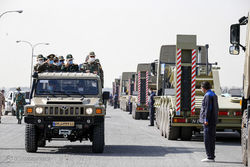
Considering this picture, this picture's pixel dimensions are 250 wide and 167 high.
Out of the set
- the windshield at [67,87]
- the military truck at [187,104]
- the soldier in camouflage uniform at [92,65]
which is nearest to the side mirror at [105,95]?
the windshield at [67,87]


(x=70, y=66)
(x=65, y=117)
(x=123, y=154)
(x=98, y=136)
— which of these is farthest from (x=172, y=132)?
(x=65, y=117)

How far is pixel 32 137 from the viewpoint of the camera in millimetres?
15734

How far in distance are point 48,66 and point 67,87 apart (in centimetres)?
151

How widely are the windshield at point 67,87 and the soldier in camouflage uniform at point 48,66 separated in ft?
3.25

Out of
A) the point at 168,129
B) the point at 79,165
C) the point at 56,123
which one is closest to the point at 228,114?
the point at 168,129

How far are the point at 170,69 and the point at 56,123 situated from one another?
37.2 ft

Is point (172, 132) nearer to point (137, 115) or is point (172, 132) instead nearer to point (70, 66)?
point (70, 66)

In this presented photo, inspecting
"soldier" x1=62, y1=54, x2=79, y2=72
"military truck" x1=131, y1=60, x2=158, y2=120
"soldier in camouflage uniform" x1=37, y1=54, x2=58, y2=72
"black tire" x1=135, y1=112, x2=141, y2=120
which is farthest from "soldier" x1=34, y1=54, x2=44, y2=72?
"black tire" x1=135, y1=112, x2=141, y2=120

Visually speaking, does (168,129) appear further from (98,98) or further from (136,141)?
(98,98)

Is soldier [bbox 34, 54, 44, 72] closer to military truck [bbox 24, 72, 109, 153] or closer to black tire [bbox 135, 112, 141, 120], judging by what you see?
military truck [bbox 24, 72, 109, 153]

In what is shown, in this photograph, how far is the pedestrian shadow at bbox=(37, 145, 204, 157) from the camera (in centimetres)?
1605

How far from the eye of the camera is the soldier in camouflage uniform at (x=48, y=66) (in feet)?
58.4

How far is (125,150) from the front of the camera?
56.0 feet

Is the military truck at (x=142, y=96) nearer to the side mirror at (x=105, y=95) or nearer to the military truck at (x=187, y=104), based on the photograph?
the military truck at (x=187, y=104)
